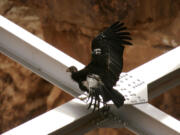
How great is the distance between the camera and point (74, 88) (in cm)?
157

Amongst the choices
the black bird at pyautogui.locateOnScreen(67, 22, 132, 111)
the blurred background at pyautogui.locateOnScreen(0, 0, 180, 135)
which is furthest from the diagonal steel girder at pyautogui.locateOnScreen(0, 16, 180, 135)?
the blurred background at pyautogui.locateOnScreen(0, 0, 180, 135)

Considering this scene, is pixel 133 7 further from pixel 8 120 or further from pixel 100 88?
pixel 100 88

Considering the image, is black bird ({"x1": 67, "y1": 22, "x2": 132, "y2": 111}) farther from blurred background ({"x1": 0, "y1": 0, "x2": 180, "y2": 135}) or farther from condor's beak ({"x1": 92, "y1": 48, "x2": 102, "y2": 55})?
blurred background ({"x1": 0, "y1": 0, "x2": 180, "y2": 135})

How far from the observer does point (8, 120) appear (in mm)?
2594

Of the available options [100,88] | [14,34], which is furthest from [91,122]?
[14,34]

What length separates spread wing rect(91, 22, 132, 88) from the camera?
1359mm

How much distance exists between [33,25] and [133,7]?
48 cm

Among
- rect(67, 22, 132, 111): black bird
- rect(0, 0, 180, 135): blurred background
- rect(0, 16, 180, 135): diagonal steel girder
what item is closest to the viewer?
rect(67, 22, 132, 111): black bird

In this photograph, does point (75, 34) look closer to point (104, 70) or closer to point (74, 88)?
point (74, 88)

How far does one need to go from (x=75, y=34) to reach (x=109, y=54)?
45.0 inches

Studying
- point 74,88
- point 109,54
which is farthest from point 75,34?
point 109,54

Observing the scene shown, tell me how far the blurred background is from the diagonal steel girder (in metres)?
0.74

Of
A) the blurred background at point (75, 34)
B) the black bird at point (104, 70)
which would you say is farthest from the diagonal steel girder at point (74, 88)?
the blurred background at point (75, 34)

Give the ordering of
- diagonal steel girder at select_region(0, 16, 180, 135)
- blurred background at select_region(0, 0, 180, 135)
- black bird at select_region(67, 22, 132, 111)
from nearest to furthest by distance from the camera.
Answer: black bird at select_region(67, 22, 132, 111), diagonal steel girder at select_region(0, 16, 180, 135), blurred background at select_region(0, 0, 180, 135)
